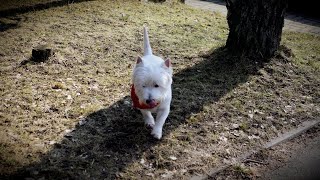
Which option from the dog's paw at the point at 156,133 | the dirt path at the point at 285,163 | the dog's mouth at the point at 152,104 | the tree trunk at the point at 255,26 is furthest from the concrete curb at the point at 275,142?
the tree trunk at the point at 255,26

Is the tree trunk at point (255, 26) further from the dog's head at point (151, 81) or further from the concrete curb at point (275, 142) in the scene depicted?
the dog's head at point (151, 81)

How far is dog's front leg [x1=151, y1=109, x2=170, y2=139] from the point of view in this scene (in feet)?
14.8

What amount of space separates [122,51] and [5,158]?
3855mm

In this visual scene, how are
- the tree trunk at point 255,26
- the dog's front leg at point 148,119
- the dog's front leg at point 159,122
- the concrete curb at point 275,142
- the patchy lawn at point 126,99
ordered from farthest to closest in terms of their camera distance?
the tree trunk at point 255,26, the dog's front leg at point 148,119, the dog's front leg at point 159,122, the patchy lawn at point 126,99, the concrete curb at point 275,142

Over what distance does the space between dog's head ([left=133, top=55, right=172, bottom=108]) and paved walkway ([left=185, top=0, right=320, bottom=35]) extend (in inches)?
277

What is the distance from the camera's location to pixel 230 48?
7090 mm

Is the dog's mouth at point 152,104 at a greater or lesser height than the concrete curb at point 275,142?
greater

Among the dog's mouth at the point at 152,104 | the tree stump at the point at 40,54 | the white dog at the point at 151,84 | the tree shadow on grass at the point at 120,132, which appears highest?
the white dog at the point at 151,84

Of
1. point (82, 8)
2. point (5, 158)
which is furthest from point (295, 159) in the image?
point (82, 8)

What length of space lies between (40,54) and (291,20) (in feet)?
26.8

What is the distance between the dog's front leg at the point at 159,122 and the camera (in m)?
4.51

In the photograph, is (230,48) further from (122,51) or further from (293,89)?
(122,51)

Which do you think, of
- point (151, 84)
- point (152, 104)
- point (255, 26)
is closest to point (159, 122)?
point (152, 104)

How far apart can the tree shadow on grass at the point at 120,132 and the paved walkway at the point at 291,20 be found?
4394mm
